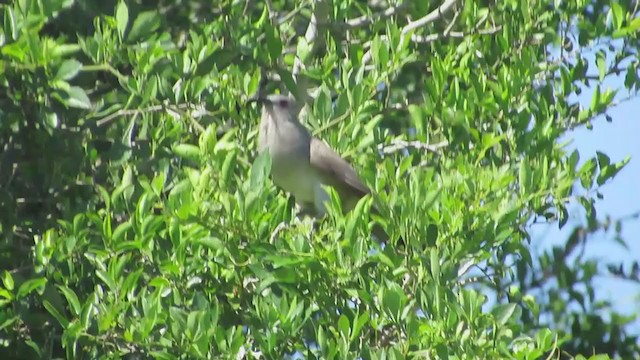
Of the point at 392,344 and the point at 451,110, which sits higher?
the point at 451,110

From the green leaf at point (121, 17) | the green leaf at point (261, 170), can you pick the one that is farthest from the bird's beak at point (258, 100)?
the green leaf at point (261, 170)

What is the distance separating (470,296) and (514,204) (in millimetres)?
521

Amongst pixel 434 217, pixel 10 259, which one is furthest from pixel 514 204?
pixel 10 259

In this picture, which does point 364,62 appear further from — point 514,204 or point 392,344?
point 392,344

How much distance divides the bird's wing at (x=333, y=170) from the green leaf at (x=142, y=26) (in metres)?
0.79

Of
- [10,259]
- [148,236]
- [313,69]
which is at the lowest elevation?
[10,259]

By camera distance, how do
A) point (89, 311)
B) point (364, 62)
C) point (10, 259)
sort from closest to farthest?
point (89, 311) → point (10, 259) → point (364, 62)

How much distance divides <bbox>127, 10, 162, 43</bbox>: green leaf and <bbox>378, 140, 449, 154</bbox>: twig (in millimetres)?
938

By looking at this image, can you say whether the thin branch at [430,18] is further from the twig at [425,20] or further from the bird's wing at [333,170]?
the bird's wing at [333,170]

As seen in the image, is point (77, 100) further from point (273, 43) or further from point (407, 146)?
point (407, 146)

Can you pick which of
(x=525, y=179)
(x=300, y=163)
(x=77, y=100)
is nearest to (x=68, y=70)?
(x=77, y=100)

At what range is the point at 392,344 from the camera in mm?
4367

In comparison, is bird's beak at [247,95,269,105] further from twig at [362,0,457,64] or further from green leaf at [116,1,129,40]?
green leaf at [116,1,129,40]

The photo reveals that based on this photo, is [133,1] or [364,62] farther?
[133,1]
